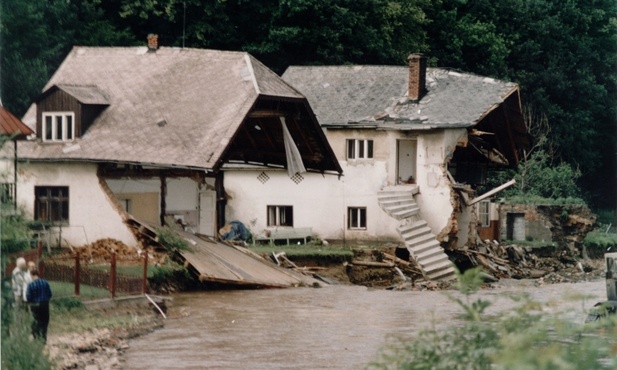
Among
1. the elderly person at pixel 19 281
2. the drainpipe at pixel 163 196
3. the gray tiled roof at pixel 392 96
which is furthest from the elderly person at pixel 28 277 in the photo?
the gray tiled roof at pixel 392 96

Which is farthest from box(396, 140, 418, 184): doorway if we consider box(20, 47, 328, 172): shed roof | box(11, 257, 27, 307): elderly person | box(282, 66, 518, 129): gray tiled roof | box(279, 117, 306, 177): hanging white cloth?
box(11, 257, 27, 307): elderly person

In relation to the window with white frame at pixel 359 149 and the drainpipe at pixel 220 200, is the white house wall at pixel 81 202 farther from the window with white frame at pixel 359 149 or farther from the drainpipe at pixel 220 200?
the window with white frame at pixel 359 149

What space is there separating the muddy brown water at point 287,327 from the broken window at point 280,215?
9.66 meters

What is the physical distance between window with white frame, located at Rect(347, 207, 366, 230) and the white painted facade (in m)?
0.18

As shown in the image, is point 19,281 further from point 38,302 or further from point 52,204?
point 52,204

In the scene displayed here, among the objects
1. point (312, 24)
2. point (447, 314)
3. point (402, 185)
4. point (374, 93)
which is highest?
point (312, 24)

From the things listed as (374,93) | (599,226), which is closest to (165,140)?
(374,93)

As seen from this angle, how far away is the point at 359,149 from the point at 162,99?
10998 mm

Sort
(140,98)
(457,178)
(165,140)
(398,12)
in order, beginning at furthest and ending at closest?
(398,12) → (457,178) → (140,98) → (165,140)

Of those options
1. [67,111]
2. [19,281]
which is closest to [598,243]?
[67,111]

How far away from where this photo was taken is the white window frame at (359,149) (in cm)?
4775

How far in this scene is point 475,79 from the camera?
4791 cm

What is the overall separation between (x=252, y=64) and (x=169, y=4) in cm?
1814

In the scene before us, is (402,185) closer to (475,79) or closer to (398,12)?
(475,79)
